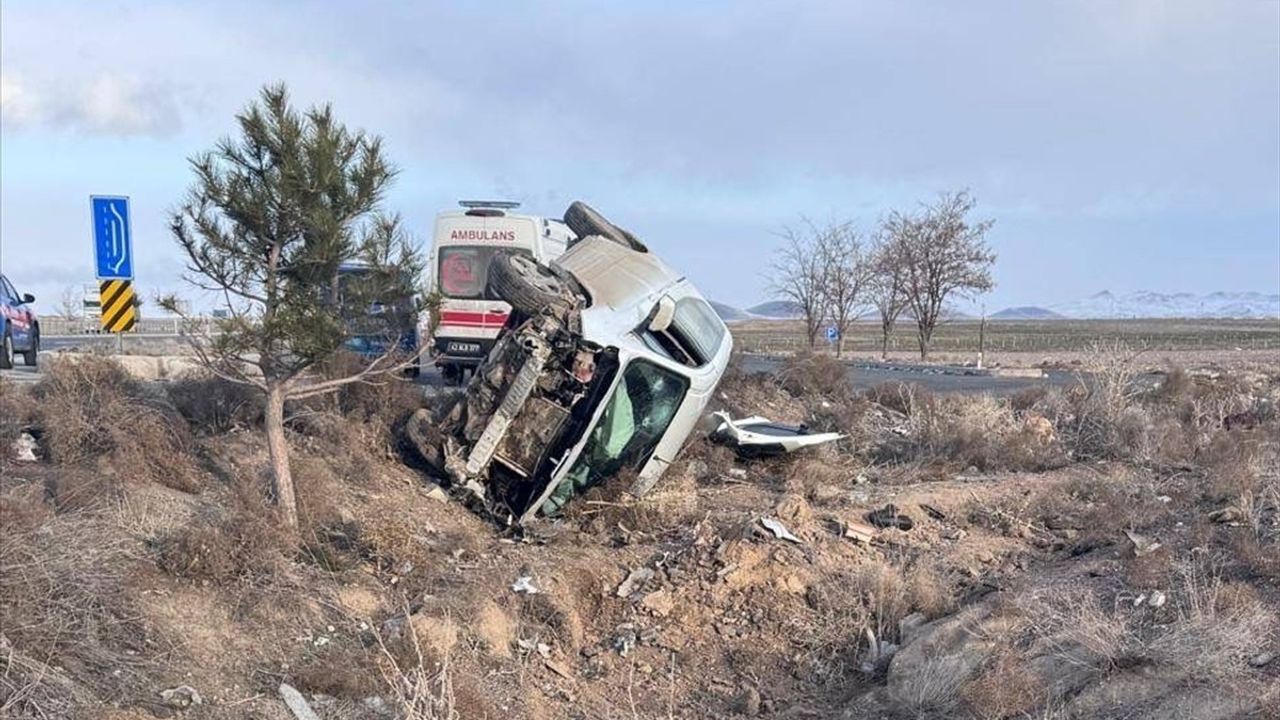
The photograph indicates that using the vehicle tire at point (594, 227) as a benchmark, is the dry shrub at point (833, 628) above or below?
below

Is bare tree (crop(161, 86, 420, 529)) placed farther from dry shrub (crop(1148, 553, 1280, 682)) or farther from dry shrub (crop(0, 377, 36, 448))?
dry shrub (crop(1148, 553, 1280, 682))

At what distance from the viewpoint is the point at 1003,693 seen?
5.82 m

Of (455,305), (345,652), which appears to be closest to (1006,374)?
(455,305)

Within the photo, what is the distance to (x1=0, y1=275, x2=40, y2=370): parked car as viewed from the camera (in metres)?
15.2

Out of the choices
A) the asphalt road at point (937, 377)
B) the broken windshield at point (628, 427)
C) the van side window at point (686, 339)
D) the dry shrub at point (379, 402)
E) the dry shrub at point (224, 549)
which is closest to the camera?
the dry shrub at point (224, 549)

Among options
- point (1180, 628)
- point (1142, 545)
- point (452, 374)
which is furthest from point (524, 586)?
point (452, 374)

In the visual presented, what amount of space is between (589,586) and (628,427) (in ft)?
5.10

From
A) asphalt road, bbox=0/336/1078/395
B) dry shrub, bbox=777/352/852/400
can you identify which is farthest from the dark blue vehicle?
dry shrub, bbox=777/352/852/400

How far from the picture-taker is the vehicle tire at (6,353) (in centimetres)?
1514

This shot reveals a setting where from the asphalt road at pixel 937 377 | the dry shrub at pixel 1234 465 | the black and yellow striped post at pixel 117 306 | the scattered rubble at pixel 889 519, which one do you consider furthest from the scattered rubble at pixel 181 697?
the asphalt road at pixel 937 377

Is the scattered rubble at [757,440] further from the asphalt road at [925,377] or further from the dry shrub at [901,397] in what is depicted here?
the asphalt road at [925,377]

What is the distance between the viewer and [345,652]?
6371mm

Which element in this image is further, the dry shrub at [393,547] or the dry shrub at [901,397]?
the dry shrub at [901,397]

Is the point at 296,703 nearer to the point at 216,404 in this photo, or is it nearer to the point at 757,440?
the point at 216,404
